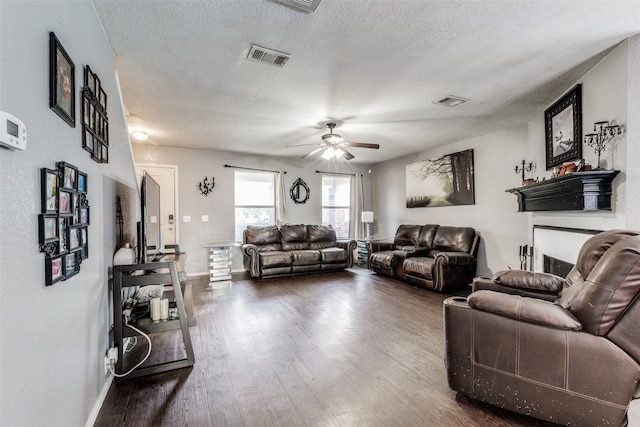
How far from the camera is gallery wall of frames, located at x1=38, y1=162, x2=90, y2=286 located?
111cm

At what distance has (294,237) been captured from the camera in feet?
19.4

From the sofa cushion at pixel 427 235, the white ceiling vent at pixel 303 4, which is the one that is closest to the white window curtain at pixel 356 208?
the sofa cushion at pixel 427 235

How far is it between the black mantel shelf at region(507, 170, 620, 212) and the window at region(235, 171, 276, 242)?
4.64m

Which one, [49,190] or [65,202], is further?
[65,202]

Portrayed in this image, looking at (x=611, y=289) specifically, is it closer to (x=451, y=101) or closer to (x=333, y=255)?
(x=451, y=101)

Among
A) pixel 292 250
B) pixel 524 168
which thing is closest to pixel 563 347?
pixel 524 168

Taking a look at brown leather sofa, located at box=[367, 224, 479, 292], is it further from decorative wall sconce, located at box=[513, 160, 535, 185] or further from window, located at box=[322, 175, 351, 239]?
window, located at box=[322, 175, 351, 239]

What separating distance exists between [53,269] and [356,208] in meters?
6.34

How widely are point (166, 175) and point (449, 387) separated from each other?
5.40 meters

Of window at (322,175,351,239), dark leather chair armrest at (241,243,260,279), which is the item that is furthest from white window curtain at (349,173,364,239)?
dark leather chair armrest at (241,243,260,279)

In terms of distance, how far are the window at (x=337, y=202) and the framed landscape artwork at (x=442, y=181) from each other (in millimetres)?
1619

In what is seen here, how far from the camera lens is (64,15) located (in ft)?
4.46

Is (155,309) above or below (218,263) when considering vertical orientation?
above

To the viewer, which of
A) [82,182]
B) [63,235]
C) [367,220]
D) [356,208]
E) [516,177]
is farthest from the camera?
[356,208]
